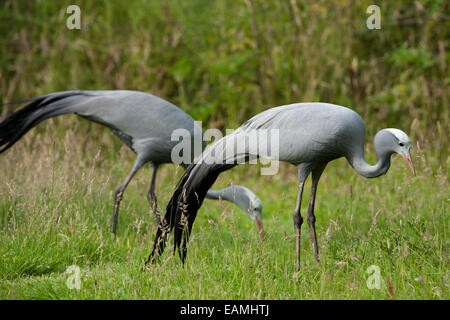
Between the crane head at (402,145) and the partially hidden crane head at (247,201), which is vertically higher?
the crane head at (402,145)

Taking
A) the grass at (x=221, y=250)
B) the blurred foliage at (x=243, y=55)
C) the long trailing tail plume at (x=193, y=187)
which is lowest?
the grass at (x=221, y=250)

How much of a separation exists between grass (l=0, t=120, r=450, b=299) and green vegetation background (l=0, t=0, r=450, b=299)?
15 mm

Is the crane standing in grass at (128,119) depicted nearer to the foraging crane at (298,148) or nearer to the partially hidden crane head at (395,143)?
the foraging crane at (298,148)

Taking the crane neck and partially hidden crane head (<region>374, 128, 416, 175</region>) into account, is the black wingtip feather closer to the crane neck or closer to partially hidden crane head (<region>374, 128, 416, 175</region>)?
the crane neck

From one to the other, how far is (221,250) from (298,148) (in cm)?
102

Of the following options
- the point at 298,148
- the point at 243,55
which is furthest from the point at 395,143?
the point at 243,55

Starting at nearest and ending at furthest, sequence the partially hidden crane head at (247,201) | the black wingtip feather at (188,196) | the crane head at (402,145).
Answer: the crane head at (402,145) < the black wingtip feather at (188,196) < the partially hidden crane head at (247,201)

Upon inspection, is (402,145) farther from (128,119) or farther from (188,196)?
(128,119)

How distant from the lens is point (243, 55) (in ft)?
23.6

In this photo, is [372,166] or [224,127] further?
[224,127]

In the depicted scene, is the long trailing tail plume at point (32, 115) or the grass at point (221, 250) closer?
the grass at point (221, 250)

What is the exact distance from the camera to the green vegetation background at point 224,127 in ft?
11.7

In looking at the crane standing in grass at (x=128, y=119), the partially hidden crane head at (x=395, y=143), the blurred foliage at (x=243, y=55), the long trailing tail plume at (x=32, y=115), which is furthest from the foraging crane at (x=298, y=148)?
the blurred foliage at (x=243, y=55)

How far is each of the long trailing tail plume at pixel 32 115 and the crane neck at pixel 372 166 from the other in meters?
2.40
